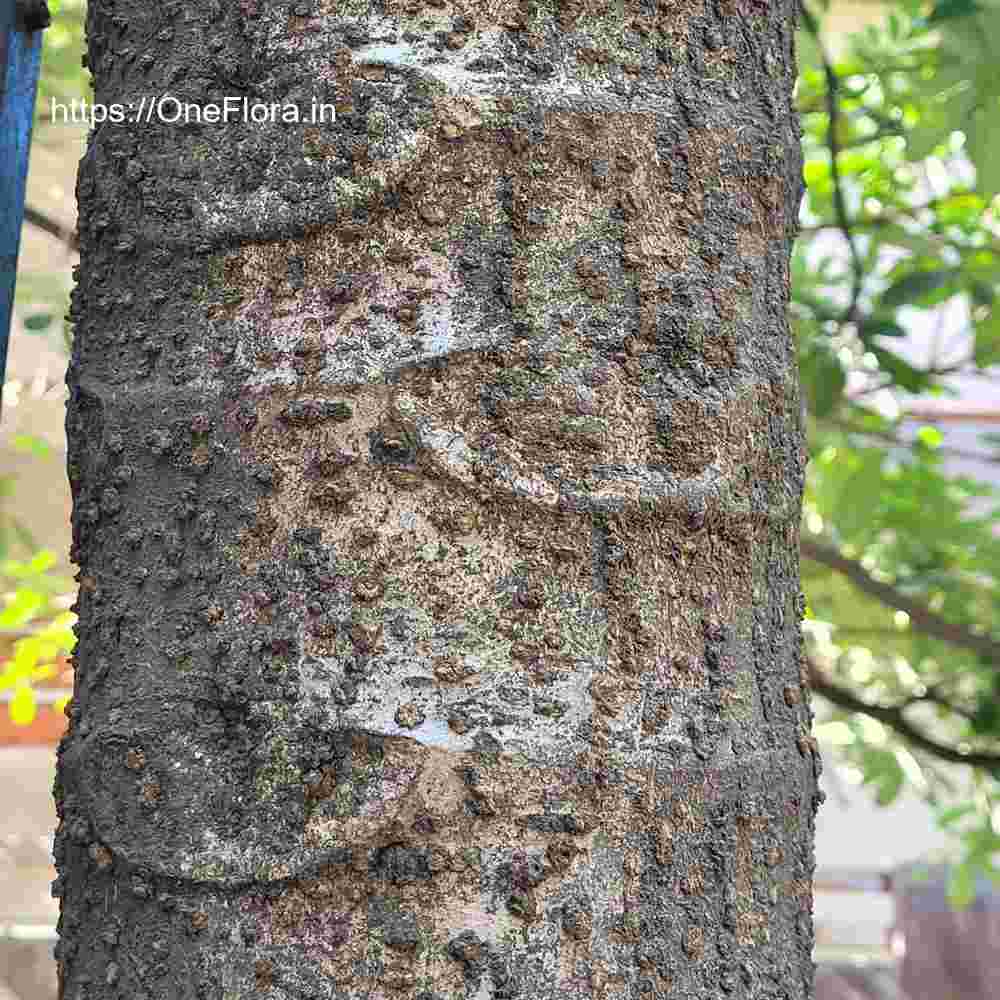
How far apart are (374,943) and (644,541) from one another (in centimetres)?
19

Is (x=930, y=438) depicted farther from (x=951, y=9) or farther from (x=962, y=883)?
(x=951, y=9)

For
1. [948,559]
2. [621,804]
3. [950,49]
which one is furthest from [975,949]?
[621,804]

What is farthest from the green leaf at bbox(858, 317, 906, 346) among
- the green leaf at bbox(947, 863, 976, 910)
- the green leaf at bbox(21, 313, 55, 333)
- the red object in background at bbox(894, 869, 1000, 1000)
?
the red object in background at bbox(894, 869, 1000, 1000)

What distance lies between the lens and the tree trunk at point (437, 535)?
532 mm

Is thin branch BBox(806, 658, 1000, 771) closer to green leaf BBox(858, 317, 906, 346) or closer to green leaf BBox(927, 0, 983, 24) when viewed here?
green leaf BBox(858, 317, 906, 346)

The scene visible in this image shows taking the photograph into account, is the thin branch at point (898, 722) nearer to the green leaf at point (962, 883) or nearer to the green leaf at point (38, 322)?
the green leaf at point (962, 883)

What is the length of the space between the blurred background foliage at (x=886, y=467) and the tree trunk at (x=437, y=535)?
100 centimetres

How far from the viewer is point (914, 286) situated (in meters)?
1.71

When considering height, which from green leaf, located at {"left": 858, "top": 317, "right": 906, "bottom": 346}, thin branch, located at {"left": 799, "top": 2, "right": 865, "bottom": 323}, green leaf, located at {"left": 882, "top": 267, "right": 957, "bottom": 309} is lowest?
green leaf, located at {"left": 858, "top": 317, "right": 906, "bottom": 346}

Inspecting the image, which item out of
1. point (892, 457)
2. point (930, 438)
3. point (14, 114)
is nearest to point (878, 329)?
point (930, 438)

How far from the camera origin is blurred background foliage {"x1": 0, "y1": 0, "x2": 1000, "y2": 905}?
1905 millimetres

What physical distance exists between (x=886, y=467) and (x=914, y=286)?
1.26 m

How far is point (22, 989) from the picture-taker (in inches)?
166

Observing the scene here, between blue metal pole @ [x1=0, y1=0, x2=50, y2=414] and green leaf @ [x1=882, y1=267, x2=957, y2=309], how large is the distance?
3.82ft
